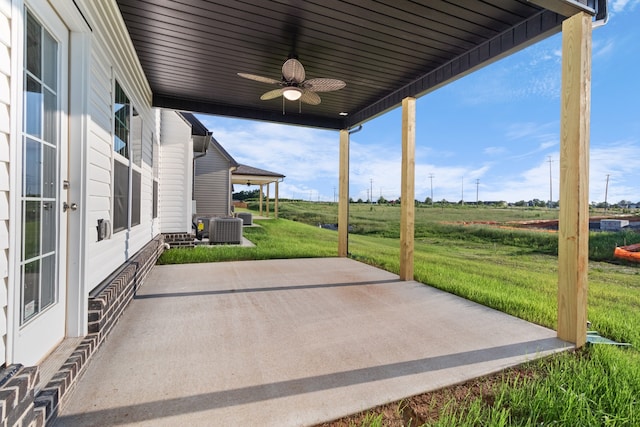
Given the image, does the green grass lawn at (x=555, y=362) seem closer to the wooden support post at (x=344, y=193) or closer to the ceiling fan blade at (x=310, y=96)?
the wooden support post at (x=344, y=193)

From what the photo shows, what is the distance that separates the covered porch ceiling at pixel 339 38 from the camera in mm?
2922

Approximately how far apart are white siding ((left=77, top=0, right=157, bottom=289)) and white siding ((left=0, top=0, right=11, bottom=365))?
946mm

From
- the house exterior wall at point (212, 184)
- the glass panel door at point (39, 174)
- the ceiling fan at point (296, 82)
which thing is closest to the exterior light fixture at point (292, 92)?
the ceiling fan at point (296, 82)

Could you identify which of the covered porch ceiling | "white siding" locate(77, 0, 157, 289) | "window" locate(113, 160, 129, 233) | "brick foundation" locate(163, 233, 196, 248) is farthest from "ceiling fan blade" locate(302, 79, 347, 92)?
"brick foundation" locate(163, 233, 196, 248)

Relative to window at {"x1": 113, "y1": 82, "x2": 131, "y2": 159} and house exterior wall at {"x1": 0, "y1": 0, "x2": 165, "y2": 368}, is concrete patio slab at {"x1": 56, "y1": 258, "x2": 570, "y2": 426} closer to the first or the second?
house exterior wall at {"x1": 0, "y1": 0, "x2": 165, "y2": 368}

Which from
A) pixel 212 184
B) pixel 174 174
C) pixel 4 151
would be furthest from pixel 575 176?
pixel 212 184

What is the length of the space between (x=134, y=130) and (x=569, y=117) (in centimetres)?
506

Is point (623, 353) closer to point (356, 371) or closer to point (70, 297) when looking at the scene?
point (356, 371)

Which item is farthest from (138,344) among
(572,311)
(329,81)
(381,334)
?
(572,311)

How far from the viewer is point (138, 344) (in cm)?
248

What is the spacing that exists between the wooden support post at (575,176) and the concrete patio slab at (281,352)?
340 mm

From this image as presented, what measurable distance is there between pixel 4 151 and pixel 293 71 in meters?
3.01

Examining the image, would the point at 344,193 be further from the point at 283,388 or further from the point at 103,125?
the point at 283,388

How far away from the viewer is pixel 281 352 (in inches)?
94.7
